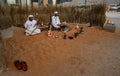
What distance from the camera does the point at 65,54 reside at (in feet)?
22.2

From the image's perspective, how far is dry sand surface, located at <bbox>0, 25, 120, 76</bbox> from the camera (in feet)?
18.7

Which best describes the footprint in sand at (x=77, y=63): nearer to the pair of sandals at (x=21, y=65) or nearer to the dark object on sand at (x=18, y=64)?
the pair of sandals at (x=21, y=65)

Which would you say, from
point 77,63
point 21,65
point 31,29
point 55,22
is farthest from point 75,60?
point 55,22

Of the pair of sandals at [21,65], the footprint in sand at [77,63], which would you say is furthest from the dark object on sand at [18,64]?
the footprint in sand at [77,63]

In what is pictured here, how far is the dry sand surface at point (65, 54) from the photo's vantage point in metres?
5.70

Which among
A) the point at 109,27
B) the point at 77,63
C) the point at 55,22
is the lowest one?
the point at 77,63

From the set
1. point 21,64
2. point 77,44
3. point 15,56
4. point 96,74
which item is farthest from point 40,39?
point 96,74

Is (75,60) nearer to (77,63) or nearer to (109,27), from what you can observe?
(77,63)

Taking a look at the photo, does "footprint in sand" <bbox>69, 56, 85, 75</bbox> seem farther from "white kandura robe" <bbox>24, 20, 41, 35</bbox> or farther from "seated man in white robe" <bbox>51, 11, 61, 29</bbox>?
"seated man in white robe" <bbox>51, 11, 61, 29</bbox>

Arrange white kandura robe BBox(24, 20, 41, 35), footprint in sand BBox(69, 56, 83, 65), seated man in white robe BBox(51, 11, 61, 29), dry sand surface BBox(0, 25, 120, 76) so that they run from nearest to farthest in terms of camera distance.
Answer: dry sand surface BBox(0, 25, 120, 76), footprint in sand BBox(69, 56, 83, 65), white kandura robe BBox(24, 20, 41, 35), seated man in white robe BBox(51, 11, 61, 29)

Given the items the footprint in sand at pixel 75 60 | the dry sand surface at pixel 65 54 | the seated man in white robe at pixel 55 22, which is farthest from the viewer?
the seated man in white robe at pixel 55 22

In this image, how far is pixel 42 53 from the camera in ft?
22.3

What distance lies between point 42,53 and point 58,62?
2.51 feet

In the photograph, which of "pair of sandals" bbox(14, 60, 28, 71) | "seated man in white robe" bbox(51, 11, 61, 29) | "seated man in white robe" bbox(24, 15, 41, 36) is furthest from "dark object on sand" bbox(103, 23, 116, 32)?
"pair of sandals" bbox(14, 60, 28, 71)
